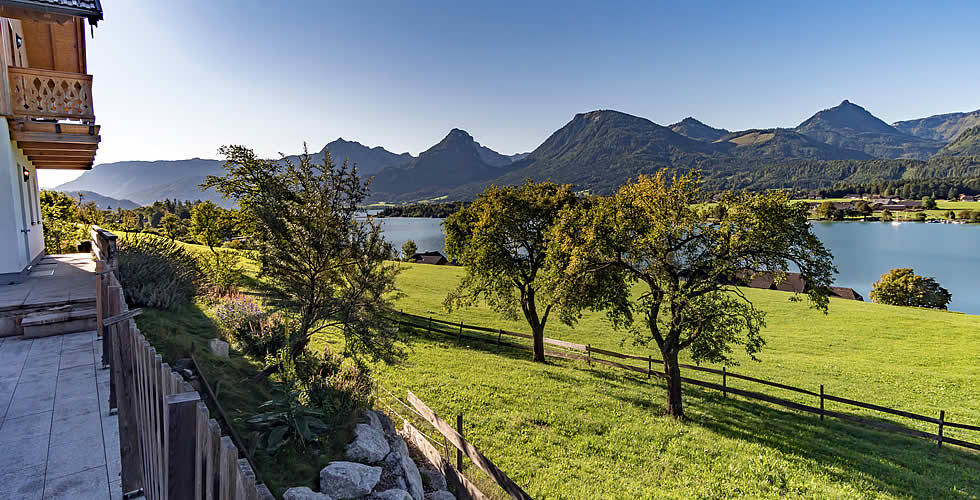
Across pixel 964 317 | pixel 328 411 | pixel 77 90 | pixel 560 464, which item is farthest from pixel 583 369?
pixel 964 317

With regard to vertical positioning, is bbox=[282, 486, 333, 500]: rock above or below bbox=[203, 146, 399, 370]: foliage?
below

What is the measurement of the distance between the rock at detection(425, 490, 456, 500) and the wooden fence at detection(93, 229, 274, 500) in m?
4.09

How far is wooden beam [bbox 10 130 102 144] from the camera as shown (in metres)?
10.3

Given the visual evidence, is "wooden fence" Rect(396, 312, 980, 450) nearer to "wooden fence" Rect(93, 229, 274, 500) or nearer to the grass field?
the grass field

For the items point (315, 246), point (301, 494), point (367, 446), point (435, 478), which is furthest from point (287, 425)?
point (315, 246)

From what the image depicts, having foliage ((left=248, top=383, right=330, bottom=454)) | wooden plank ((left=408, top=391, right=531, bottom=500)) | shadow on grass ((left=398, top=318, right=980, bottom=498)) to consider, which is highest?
foliage ((left=248, top=383, right=330, bottom=454))

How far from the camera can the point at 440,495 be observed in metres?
6.64

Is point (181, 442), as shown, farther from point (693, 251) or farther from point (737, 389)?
point (737, 389)

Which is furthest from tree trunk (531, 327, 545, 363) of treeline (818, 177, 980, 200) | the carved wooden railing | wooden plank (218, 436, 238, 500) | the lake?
treeline (818, 177, 980, 200)

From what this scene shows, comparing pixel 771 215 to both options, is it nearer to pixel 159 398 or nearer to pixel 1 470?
pixel 159 398

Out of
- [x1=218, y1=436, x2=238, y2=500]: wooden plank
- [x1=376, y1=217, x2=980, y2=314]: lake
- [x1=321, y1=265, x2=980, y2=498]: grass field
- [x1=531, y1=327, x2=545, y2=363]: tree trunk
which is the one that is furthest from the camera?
[x1=376, y1=217, x2=980, y2=314]: lake

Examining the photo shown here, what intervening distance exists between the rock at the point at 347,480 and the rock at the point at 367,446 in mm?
353

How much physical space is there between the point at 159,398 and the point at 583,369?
17247 millimetres

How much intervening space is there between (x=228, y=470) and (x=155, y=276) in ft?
32.1
